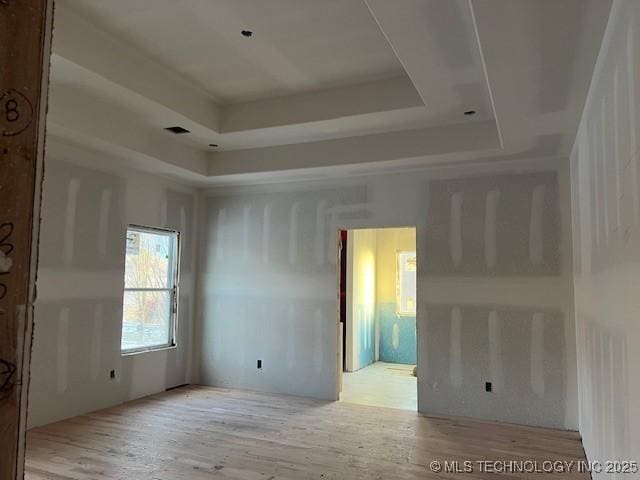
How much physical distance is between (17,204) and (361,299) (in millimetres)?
7627

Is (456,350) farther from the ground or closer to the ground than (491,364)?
farther from the ground

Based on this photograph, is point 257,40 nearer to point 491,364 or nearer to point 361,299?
point 491,364

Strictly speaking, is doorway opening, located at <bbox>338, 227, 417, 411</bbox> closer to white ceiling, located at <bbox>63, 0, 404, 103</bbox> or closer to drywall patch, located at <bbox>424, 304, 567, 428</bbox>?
drywall patch, located at <bbox>424, 304, 567, 428</bbox>

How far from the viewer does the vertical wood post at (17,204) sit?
0.60m

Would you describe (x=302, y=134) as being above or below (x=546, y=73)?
above

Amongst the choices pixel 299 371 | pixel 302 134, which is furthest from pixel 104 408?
pixel 302 134

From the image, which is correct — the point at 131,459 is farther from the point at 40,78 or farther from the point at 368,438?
the point at 40,78

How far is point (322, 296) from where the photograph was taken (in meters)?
5.91

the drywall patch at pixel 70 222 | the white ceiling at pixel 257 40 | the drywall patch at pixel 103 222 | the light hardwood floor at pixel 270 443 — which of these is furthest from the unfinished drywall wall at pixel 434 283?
the drywall patch at pixel 70 222

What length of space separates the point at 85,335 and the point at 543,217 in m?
4.99

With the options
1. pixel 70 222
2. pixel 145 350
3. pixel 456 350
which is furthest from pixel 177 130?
pixel 456 350

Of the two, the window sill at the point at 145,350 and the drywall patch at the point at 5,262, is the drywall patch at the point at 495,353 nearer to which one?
the window sill at the point at 145,350

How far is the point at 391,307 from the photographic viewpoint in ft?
28.5

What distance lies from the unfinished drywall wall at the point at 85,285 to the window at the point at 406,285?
4443 mm
